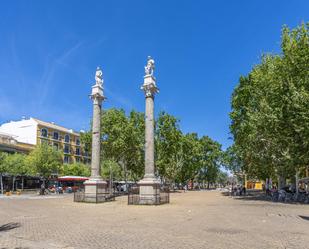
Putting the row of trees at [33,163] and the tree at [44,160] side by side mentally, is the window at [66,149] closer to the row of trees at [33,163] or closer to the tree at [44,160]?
the row of trees at [33,163]

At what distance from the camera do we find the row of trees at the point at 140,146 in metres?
51.0

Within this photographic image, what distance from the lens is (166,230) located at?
44.0 ft

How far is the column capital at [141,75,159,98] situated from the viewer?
29.3 meters

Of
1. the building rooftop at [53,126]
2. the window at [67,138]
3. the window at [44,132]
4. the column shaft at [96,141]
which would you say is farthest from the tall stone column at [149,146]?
the window at [67,138]

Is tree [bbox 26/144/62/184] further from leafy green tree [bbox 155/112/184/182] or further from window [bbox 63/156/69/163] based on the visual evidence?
window [bbox 63/156/69/163]

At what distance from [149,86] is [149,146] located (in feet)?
15.8

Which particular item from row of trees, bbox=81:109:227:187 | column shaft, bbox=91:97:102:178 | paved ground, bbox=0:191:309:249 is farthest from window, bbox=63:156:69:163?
paved ground, bbox=0:191:309:249

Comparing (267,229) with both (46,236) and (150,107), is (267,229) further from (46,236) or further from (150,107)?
(150,107)

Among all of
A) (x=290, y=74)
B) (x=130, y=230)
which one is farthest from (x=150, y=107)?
(x=130, y=230)

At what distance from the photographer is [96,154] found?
1244 inches

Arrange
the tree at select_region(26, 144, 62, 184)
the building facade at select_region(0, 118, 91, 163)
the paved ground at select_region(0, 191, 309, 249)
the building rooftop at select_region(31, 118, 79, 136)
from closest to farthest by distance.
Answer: the paved ground at select_region(0, 191, 309, 249), the tree at select_region(26, 144, 62, 184), the building facade at select_region(0, 118, 91, 163), the building rooftop at select_region(31, 118, 79, 136)

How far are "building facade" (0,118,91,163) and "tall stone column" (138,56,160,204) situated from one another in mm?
57891

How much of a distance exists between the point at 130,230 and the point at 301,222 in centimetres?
797

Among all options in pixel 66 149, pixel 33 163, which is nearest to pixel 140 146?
pixel 33 163
